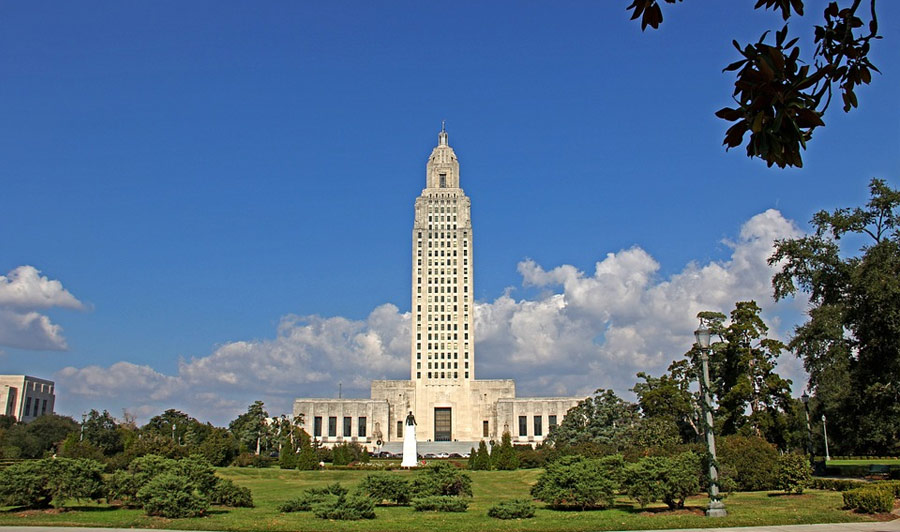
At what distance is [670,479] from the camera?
20891 mm

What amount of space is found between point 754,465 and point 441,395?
76.1 meters

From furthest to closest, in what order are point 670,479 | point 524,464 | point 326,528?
point 524,464, point 670,479, point 326,528

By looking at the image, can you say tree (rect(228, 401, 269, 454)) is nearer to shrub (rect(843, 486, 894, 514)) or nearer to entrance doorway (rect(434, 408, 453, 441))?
entrance doorway (rect(434, 408, 453, 441))

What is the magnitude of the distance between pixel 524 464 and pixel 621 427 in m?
10.2

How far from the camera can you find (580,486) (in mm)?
22469

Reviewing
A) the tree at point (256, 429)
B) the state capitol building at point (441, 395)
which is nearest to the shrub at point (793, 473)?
the tree at point (256, 429)

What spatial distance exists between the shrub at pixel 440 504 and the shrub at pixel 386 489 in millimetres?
1913

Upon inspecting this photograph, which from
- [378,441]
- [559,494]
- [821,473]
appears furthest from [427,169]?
[559,494]

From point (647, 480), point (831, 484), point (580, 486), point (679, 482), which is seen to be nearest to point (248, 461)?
point (580, 486)

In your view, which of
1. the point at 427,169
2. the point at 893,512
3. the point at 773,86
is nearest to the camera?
the point at 773,86

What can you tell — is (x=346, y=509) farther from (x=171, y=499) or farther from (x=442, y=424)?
(x=442, y=424)

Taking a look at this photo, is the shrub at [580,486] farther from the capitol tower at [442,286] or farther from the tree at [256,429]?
the capitol tower at [442,286]

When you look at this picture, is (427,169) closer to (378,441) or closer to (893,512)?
(378,441)

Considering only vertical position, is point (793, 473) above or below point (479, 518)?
above
